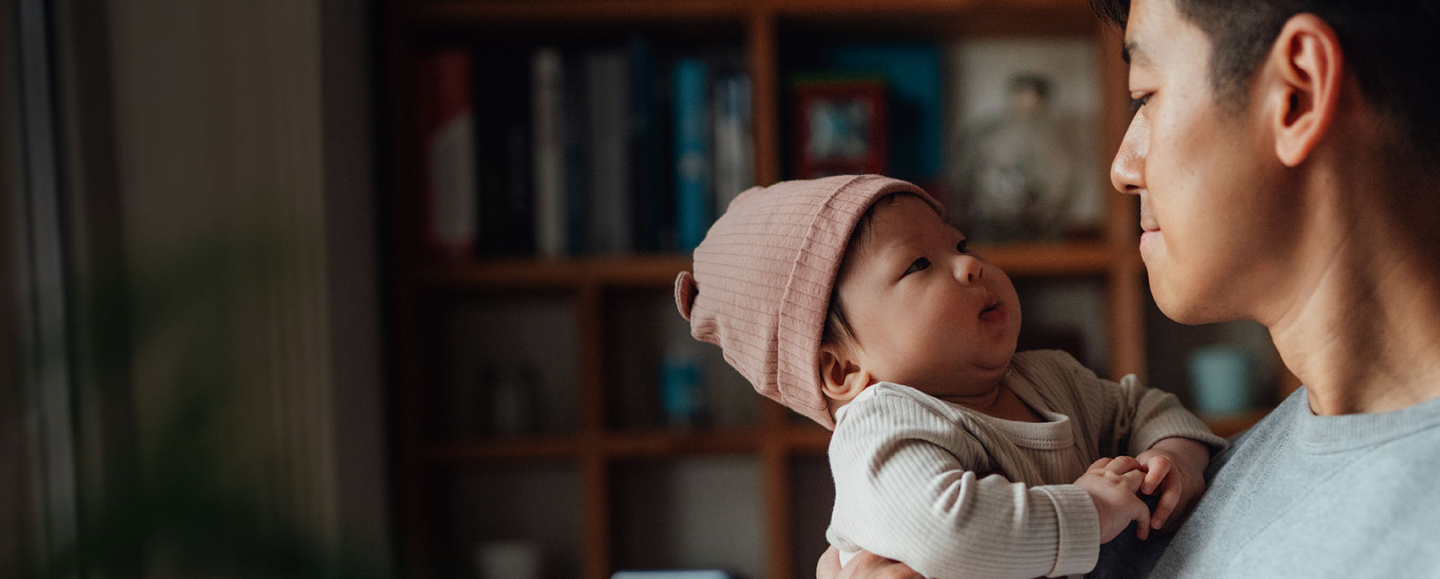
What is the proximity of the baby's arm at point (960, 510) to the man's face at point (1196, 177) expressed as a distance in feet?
0.52

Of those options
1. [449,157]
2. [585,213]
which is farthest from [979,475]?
[449,157]

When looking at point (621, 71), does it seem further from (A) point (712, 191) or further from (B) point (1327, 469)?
(B) point (1327, 469)

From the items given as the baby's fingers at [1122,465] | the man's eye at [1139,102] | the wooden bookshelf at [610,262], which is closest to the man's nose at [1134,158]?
the man's eye at [1139,102]

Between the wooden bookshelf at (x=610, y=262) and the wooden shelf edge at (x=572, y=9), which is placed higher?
the wooden shelf edge at (x=572, y=9)

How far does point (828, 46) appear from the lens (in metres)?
2.34

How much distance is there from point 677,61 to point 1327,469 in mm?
1810

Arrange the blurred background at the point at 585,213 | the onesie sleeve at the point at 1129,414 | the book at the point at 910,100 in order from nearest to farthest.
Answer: the onesie sleeve at the point at 1129,414, the blurred background at the point at 585,213, the book at the point at 910,100

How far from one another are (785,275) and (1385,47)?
0.49 m

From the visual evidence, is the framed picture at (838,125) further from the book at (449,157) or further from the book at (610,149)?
the book at (449,157)

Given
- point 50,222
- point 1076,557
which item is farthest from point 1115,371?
point 50,222

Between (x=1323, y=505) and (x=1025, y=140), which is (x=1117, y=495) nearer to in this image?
(x=1323, y=505)

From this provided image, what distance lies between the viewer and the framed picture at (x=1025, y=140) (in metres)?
2.23

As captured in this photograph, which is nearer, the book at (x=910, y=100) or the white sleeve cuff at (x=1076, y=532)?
the white sleeve cuff at (x=1076, y=532)


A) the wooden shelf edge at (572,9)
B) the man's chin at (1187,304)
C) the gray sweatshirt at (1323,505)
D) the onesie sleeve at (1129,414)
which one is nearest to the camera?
the gray sweatshirt at (1323,505)
